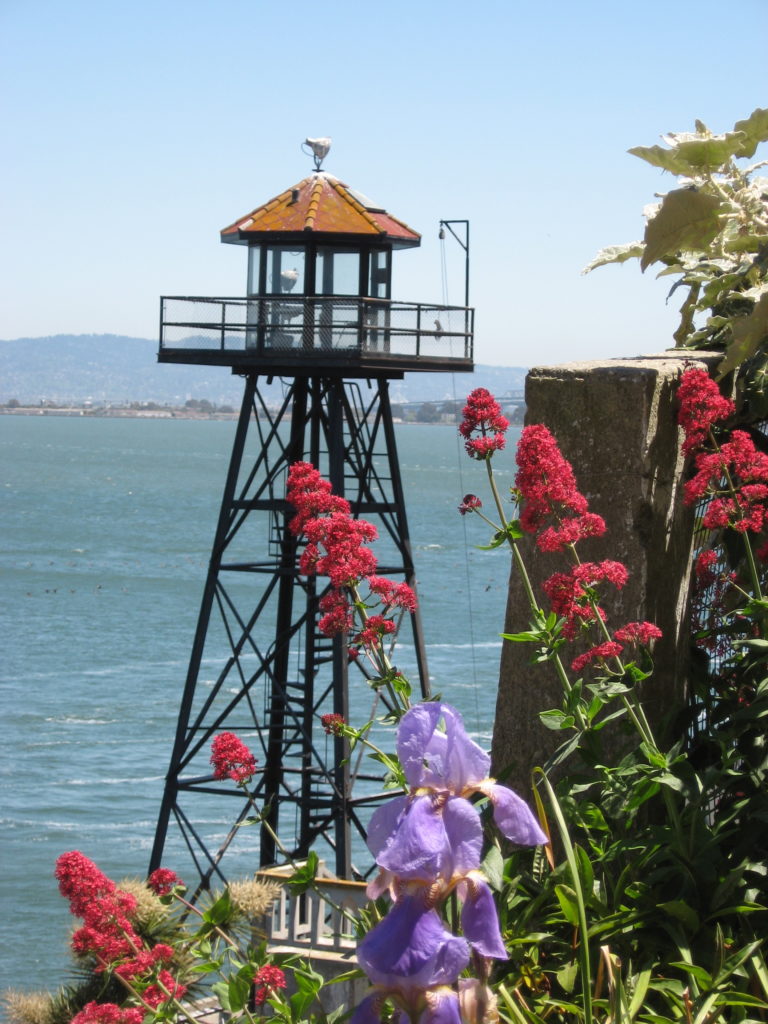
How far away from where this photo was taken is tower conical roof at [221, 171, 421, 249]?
48.2ft

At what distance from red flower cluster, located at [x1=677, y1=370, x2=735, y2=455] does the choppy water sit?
8.12 m

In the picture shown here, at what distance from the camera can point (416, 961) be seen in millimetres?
1638

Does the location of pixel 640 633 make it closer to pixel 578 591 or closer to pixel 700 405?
pixel 578 591

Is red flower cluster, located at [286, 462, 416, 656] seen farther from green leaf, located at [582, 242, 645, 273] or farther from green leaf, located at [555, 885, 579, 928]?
green leaf, located at [582, 242, 645, 273]

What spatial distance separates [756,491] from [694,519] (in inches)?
39.2

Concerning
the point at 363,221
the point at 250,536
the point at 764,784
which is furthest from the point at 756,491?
the point at 250,536

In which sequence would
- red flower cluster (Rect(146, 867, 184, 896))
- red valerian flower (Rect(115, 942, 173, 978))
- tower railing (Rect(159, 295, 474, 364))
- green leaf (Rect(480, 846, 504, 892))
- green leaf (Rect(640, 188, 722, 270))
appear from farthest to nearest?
tower railing (Rect(159, 295, 474, 364))
green leaf (Rect(640, 188, 722, 270))
red flower cluster (Rect(146, 867, 184, 896))
red valerian flower (Rect(115, 942, 173, 978))
green leaf (Rect(480, 846, 504, 892))

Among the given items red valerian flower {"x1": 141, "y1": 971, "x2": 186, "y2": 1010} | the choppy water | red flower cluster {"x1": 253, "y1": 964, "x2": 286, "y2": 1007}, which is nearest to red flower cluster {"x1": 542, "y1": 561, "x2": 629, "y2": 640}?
red flower cluster {"x1": 253, "y1": 964, "x2": 286, "y2": 1007}

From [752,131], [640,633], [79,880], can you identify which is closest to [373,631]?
[640,633]

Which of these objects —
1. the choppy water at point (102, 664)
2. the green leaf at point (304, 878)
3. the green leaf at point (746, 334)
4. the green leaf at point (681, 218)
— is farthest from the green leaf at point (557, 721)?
the choppy water at point (102, 664)

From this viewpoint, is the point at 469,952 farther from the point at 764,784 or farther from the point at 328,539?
the point at 764,784

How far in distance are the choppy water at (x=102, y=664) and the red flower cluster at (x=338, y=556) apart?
27.5ft

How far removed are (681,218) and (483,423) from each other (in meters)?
1.47

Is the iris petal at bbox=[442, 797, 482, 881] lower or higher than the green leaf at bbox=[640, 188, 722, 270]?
lower
